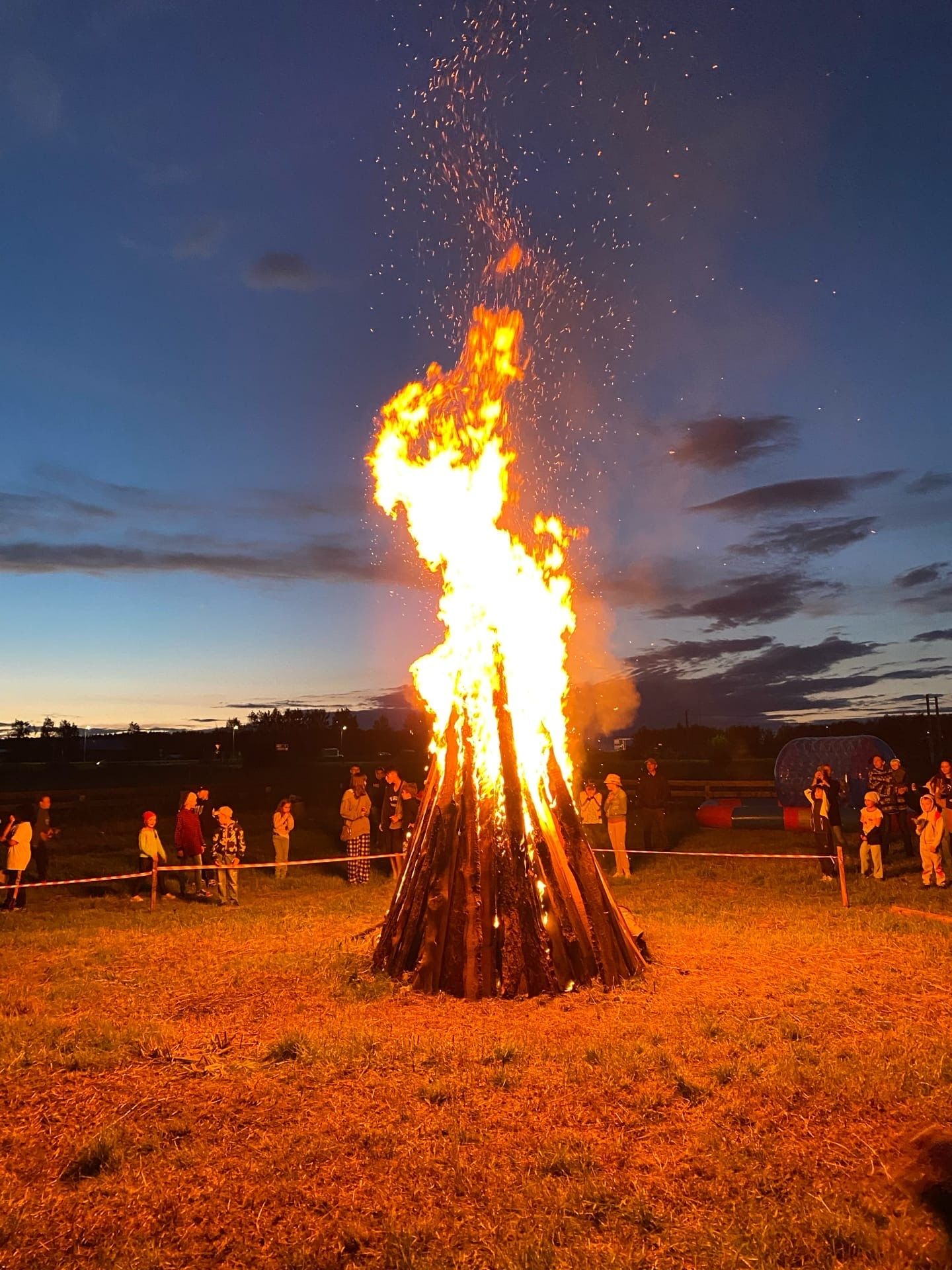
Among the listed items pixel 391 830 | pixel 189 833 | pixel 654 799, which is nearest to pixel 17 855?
pixel 189 833

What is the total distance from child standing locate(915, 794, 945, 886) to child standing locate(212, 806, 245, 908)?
10.9 metres

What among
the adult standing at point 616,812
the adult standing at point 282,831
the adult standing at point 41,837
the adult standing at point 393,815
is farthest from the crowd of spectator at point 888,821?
the adult standing at point 41,837

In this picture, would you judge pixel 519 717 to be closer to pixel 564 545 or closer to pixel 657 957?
pixel 564 545

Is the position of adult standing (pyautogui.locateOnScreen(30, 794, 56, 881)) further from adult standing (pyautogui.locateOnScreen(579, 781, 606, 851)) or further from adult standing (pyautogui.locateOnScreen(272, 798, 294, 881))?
adult standing (pyautogui.locateOnScreen(579, 781, 606, 851))

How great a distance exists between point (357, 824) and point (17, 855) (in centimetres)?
548

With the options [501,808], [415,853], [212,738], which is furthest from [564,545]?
[212,738]

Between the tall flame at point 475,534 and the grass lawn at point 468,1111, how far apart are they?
289 cm

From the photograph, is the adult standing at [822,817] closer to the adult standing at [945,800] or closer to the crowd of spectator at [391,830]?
the crowd of spectator at [391,830]

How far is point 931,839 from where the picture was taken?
1302 cm

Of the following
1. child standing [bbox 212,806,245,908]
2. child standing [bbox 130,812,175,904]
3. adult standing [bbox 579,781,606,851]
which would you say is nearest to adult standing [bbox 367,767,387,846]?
child standing [bbox 212,806,245,908]

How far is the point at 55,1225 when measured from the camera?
415cm

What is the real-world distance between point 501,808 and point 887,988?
4025 mm

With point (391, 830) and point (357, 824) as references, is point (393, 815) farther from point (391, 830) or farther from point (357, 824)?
point (357, 824)

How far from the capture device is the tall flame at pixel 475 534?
9.32 m
